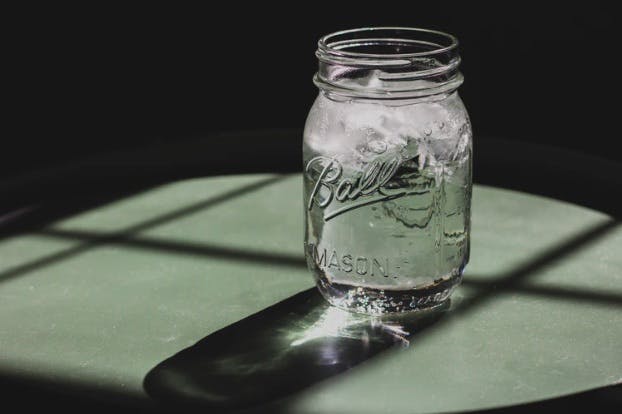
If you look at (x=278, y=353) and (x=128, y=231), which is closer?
(x=278, y=353)

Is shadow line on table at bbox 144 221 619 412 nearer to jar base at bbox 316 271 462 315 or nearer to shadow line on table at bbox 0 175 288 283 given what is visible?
jar base at bbox 316 271 462 315

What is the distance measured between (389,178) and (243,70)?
1.52m

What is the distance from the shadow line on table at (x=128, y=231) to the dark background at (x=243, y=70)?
40.1 inches

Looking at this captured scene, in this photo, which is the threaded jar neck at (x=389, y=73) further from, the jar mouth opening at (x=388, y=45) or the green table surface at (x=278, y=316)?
the green table surface at (x=278, y=316)

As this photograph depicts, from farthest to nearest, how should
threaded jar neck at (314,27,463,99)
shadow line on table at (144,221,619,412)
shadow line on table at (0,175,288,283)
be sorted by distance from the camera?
shadow line on table at (0,175,288,283)
threaded jar neck at (314,27,463,99)
shadow line on table at (144,221,619,412)

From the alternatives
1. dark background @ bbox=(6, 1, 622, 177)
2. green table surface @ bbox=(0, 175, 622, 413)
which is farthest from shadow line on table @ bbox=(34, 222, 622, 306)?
dark background @ bbox=(6, 1, 622, 177)

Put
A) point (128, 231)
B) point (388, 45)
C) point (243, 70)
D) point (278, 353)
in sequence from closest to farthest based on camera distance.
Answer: point (278, 353) < point (388, 45) < point (128, 231) < point (243, 70)

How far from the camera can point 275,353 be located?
89cm

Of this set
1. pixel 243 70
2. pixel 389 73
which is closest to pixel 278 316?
pixel 389 73

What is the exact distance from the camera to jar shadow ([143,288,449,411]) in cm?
81

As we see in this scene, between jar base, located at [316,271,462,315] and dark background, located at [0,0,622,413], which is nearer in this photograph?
jar base, located at [316,271,462,315]

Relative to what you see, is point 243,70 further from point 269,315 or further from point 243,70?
point 269,315

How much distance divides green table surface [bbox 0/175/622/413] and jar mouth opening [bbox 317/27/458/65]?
253 mm

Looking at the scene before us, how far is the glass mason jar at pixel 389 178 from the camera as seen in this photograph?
3.07 ft
